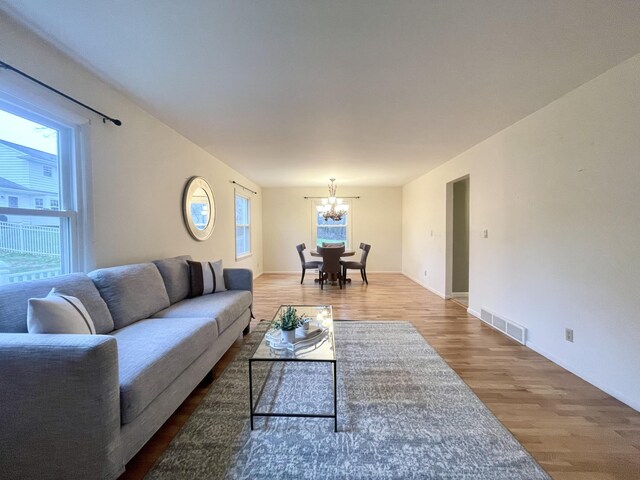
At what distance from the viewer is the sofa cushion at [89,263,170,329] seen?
197 cm

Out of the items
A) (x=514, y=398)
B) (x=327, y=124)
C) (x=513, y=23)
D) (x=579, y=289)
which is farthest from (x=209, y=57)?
(x=579, y=289)

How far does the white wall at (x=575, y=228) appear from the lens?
6.29ft

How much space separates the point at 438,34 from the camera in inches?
64.7

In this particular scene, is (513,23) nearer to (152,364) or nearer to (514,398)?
(514,398)

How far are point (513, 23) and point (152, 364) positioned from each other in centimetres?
266

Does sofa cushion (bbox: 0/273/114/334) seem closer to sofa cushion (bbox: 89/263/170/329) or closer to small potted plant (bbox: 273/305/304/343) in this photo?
sofa cushion (bbox: 89/263/170/329)

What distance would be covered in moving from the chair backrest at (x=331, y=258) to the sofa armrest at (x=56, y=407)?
4561 mm

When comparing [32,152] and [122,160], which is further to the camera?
[122,160]

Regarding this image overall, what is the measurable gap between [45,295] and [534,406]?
10.2 ft

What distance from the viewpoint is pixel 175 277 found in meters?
2.72

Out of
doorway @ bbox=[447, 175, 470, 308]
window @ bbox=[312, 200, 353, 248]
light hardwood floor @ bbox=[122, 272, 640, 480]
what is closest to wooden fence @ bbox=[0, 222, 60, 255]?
light hardwood floor @ bbox=[122, 272, 640, 480]

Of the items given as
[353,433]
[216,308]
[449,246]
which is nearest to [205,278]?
[216,308]

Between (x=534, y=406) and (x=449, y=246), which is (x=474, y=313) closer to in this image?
(x=449, y=246)

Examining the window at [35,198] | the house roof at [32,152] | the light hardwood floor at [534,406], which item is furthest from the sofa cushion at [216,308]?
the house roof at [32,152]
